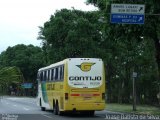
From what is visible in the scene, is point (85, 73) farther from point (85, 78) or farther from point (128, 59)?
point (128, 59)

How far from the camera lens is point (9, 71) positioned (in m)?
19.1

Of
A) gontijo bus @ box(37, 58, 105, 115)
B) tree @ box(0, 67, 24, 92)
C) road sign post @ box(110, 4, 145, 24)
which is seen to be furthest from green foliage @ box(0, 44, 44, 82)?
tree @ box(0, 67, 24, 92)

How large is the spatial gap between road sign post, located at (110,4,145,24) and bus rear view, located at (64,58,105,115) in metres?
3.19

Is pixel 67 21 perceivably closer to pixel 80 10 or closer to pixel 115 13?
pixel 80 10

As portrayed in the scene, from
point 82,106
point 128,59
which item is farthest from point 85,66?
point 128,59

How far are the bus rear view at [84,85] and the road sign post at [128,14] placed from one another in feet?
10.5

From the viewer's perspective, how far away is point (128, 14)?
29641 mm

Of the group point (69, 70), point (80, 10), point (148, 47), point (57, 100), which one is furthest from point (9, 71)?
point (80, 10)

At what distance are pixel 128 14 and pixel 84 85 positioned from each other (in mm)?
5071

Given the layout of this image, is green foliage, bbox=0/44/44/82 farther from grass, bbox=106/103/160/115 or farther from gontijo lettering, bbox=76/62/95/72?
gontijo lettering, bbox=76/62/95/72

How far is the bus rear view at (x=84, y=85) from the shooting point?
30297 millimetres

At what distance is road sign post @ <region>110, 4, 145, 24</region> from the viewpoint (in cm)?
2936

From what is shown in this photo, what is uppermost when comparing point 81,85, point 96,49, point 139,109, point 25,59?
point 25,59

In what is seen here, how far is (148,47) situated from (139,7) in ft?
60.4
